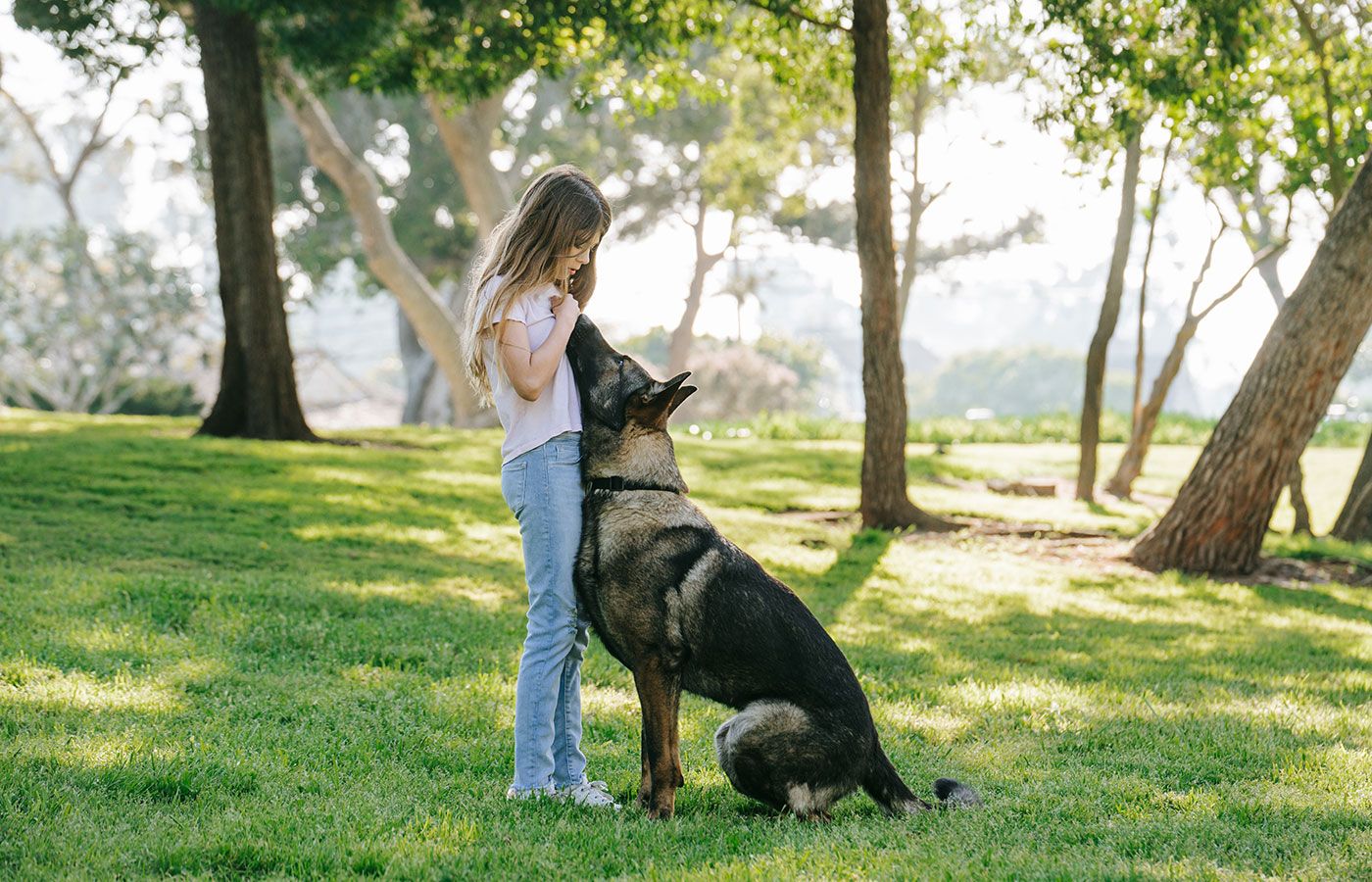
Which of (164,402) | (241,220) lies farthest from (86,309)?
(241,220)

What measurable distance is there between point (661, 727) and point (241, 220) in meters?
11.5

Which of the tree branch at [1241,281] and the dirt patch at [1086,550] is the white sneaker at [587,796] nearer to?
the dirt patch at [1086,550]

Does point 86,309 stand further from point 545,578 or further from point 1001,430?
point 545,578

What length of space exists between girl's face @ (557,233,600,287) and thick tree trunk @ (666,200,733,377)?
26.9 metres

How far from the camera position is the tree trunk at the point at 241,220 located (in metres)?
12.8

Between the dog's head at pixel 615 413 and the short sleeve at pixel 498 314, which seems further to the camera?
the dog's head at pixel 615 413

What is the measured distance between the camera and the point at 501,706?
4.86 metres

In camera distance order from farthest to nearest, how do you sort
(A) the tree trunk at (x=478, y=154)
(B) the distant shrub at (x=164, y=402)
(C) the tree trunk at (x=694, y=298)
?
(C) the tree trunk at (x=694, y=298) → (B) the distant shrub at (x=164, y=402) → (A) the tree trunk at (x=478, y=154)

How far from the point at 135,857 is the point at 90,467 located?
877 cm

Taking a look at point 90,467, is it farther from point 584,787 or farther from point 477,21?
point 584,787

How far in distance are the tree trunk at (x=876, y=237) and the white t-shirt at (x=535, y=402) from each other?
7216 millimetres

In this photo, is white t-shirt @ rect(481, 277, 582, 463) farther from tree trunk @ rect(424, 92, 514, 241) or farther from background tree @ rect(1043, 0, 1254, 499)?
tree trunk @ rect(424, 92, 514, 241)

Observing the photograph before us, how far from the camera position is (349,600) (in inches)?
261

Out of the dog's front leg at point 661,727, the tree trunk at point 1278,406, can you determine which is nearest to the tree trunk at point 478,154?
the tree trunk at point 1278,406
